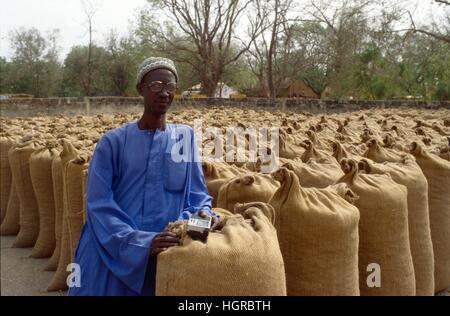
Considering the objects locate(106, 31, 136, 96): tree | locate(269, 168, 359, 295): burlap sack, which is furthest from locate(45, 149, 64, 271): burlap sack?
locate(106, 31, 136, 96): tree

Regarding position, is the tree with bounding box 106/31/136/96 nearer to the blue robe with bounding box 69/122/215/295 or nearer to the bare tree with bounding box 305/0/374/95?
the bare tree with bounding box 305/0/374/95

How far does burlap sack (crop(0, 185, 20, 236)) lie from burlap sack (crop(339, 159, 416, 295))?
3735 millimetres

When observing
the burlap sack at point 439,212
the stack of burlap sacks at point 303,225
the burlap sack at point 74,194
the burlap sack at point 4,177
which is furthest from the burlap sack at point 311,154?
the burlap sack at point 4,177

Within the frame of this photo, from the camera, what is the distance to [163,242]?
1.66m

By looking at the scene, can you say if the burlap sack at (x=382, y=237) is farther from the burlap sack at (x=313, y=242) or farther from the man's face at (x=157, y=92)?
the man's face at (x=157, y=92)

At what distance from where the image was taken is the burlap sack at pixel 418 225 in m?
2.89

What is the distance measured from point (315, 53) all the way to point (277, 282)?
29.1m

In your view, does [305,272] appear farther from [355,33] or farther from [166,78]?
[355,33]

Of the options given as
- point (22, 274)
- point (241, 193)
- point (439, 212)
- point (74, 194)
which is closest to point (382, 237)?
point (241, 193)

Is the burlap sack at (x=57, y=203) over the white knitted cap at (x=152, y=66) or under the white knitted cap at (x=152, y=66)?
under

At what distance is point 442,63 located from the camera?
19.9 meters

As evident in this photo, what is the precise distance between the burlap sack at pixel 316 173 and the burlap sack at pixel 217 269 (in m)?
1.41

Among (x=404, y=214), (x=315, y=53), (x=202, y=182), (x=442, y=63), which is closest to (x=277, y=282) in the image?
(x=202, y=182)

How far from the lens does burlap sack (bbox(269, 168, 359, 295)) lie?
2084mm
